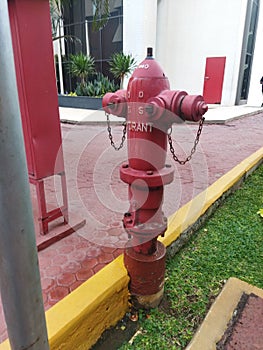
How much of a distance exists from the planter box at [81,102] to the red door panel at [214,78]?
18.6ft

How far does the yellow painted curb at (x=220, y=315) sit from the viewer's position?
146cm

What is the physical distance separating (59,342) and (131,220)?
0.65m

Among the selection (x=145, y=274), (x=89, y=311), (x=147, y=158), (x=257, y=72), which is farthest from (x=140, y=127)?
(x=257, y=72)

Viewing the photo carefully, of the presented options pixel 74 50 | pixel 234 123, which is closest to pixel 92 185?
pixel 234 123

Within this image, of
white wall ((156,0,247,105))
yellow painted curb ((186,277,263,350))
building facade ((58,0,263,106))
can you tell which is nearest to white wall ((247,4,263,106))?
building facade ((58,0,263,106))

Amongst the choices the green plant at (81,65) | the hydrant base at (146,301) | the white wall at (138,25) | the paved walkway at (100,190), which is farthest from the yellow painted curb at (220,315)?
the green plant at (81,65)

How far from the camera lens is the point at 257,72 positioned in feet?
44.4

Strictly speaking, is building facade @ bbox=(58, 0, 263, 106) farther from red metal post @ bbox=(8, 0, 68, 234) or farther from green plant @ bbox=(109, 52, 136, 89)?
red metal post @ bbox=(8, 0, 68, 234)

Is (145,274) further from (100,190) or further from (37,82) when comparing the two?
(100,190)

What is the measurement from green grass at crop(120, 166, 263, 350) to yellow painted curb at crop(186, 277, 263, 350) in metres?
0.05

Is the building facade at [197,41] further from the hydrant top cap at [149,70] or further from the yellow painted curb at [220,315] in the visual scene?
the yellow painted curb at [220,315]

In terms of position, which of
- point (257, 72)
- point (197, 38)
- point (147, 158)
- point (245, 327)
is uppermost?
point (197, 38)

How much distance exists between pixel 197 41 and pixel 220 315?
13.5 metres

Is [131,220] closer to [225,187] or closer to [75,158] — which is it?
[225,187]
